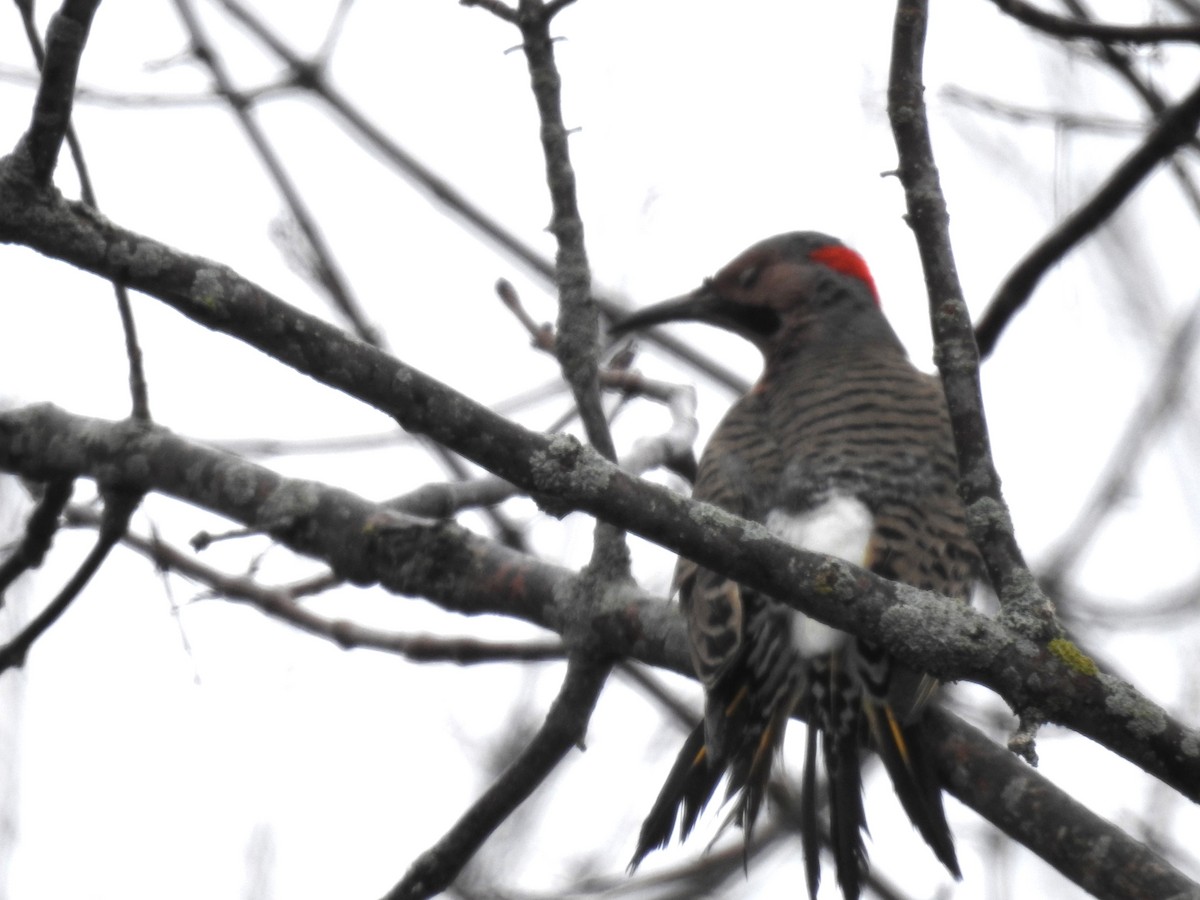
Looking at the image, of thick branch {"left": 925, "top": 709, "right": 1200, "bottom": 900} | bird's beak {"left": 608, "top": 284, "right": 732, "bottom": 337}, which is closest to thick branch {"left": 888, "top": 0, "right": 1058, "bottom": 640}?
thick branch {"left": 925, "top": 709, "right": 1200, "bottom": 900}

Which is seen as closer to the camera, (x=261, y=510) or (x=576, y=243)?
(x=576, y=243)

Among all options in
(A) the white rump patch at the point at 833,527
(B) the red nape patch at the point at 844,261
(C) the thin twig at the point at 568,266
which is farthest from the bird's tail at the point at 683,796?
(B) the red nape patch at the point at 844,261

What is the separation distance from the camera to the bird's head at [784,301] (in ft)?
17.1

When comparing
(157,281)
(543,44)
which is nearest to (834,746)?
(543,44)

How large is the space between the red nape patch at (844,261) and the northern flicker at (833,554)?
41 centimetres

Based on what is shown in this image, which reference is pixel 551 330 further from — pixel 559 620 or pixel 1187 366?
pixel 1187 366

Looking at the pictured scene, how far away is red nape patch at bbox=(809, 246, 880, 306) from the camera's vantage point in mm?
5465

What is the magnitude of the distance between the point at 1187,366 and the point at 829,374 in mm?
1095

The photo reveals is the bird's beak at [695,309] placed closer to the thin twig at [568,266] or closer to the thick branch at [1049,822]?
the thin twig at [568,266]

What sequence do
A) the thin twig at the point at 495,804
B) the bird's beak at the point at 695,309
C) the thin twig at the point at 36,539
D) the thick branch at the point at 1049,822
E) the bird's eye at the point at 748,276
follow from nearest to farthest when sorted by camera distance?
the thick branch at the point at 1049,822 → the thin twig at the point at 495,804 → the thin twig at the point at 36,539 → the bird's beak at the point at 695,309 → the bird's eye at the point at 748,276

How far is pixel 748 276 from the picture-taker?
535 cm

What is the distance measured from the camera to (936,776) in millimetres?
3062

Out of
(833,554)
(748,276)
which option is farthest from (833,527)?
(748,276)

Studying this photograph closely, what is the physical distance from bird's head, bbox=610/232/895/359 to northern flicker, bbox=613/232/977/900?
6cm
